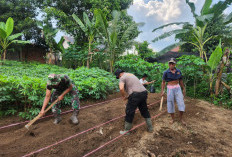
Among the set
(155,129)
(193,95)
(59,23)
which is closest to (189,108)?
(193,95)

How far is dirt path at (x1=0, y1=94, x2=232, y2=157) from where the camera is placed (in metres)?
2.14

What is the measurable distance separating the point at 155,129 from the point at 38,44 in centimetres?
1225

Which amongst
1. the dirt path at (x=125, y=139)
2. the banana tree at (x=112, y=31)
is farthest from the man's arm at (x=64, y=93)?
the banana tree at (x=112, y=31)

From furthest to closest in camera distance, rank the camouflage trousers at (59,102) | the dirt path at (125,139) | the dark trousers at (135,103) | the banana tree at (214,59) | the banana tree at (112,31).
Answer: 1. the banana tree at (112,31)
2. the banana tree at (214,59)
3. the camouflage trousers at (59,102)
4. the dark trousers at (135,103)
5. the dirt path at (125,139)

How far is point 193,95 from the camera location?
5520 millimetres

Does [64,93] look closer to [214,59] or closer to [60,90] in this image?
[60,90]

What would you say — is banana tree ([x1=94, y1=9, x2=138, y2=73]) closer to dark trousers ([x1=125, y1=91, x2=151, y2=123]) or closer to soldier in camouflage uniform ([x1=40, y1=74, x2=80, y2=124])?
soldier in camouflage uniform ([x1=40, y1=74, x2=80, y2=124])

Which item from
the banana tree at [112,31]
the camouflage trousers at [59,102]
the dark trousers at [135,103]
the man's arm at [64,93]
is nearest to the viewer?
the dark trousers at [135,103]

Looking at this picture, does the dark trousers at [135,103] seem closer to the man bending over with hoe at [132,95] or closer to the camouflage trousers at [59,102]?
the man bending over with hoe at [132,95]

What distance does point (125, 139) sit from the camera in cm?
247

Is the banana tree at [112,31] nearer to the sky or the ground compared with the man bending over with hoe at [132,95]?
nearer to the sky

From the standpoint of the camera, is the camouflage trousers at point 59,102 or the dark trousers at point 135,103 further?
the camouflage trousers at point 59,102

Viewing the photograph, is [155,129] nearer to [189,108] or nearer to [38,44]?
[189,108]

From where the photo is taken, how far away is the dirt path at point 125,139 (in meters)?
2.14
